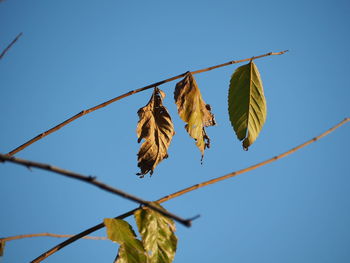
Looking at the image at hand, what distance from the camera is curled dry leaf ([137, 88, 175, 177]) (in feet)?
4.63

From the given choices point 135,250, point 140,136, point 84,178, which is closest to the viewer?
point 84,178

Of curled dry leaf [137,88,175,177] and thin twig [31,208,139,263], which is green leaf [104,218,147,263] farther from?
curled dry leaf [137,88,175,177]

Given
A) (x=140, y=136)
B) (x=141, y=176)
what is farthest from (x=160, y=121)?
(x=141, y=176)

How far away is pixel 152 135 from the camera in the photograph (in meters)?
1.42

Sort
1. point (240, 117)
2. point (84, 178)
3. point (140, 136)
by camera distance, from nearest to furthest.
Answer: point (84, 178) < point (240, 117) < point (140, 136)

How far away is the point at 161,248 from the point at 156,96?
2.33 ft

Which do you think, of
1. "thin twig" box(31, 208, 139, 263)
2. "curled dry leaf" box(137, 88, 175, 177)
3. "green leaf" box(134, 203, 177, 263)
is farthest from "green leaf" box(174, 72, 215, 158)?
"thin twig" box(31, 208, 139, 263)

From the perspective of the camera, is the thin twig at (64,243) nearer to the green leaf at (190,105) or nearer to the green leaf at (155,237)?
the green leaf at (155,237)

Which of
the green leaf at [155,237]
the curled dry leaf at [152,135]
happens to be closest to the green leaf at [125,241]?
the green leaf at [155,237]

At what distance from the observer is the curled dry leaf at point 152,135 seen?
4.63ft

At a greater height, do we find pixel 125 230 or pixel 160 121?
pixel 160 121

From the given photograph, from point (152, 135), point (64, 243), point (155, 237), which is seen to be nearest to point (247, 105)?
point (152, 135)

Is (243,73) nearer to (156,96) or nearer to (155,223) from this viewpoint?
(156,96)

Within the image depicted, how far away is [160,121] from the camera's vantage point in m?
1.45
